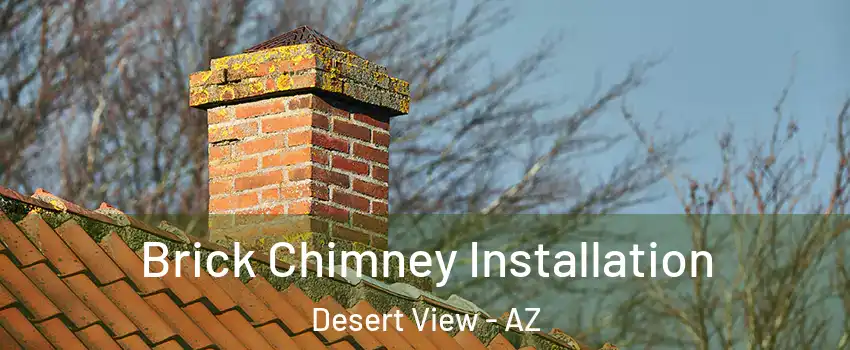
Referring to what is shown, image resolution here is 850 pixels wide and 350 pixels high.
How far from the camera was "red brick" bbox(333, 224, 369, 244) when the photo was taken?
19.2 ft

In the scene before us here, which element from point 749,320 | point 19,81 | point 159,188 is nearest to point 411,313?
point 749,320

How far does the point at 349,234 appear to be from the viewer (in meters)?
5.92

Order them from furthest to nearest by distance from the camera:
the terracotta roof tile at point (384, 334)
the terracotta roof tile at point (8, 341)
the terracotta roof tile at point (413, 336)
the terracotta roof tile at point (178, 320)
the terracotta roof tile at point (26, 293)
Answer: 1. the terracotta roof tile at point (413, 336)
2. the terracotta roof tile at point (384, 334)
3. the terracotta roof tile at point (178, 320)
4. the terracotta roof tile at point (26, 293)
5. the terracotta roof tile at point (8, 341)

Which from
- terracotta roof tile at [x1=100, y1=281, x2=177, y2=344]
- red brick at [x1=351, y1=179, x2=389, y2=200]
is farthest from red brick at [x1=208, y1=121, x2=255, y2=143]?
terracotta roof tile at [x1=100, y1=281, x2=177, y2=344]

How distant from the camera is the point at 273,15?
56.8 feet

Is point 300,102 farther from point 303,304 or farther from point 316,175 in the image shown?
point 303,304

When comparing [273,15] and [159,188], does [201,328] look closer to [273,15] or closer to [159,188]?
[159,188]

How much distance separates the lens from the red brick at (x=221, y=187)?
6.03 m

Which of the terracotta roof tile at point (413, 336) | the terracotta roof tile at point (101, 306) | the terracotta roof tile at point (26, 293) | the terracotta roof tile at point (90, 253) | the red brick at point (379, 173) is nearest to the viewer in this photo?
the terracotta roof tile at point (26, 293)

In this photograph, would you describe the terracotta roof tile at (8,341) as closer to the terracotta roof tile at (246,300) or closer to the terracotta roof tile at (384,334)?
the terracotta roof tile at (246,300)

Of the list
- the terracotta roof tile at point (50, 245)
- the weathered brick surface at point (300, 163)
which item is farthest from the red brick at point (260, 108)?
the terracotta roof tile at point (50, 245)

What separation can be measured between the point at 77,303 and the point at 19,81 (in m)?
12.8

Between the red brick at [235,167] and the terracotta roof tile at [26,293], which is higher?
the red brick at [235,167]

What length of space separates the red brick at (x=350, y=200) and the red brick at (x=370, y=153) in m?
0.19
